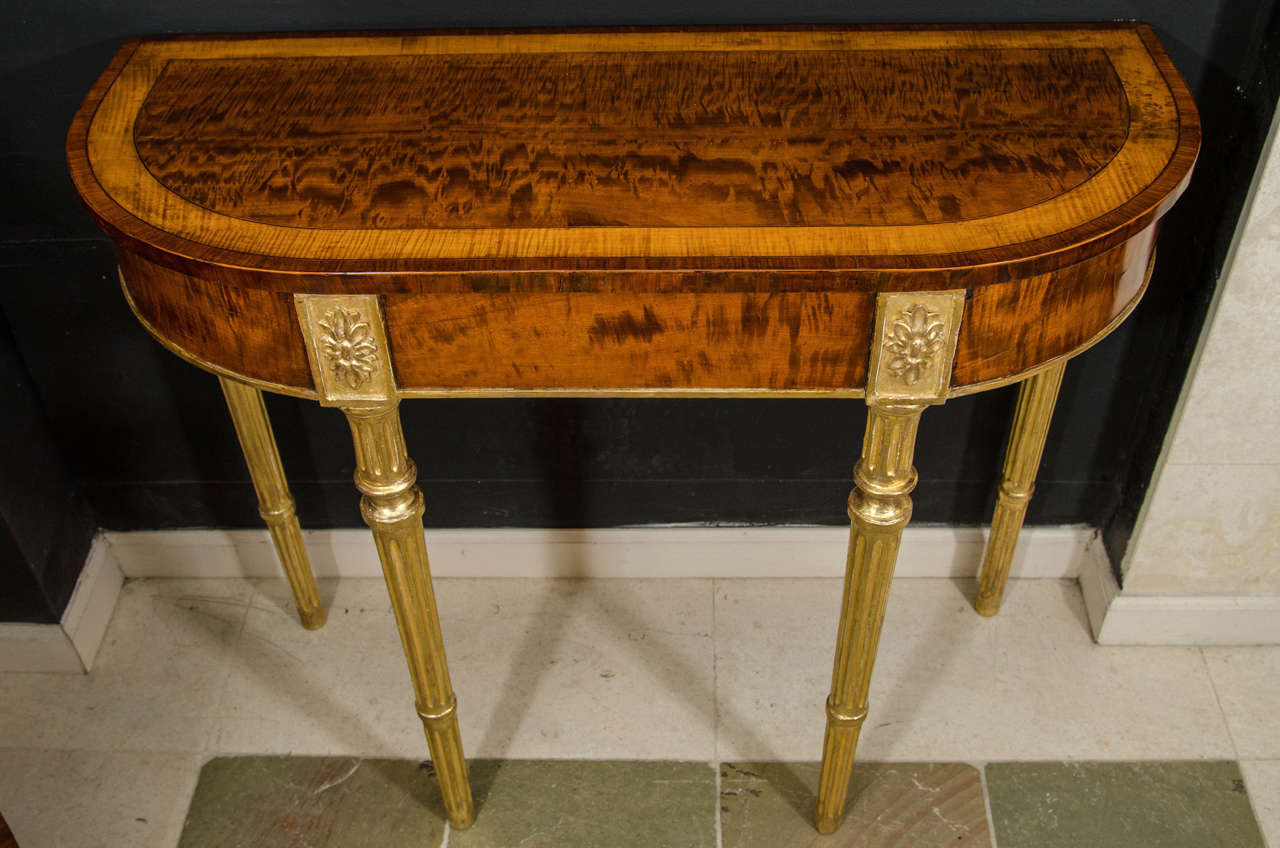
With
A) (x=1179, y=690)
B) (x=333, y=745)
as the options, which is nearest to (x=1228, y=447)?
(x=1179, y=690)

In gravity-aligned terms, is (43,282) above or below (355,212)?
below

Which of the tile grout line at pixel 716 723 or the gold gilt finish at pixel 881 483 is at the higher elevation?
the gold gilt finish at pixel 881 483

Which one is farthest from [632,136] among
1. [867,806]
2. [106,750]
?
[106,750]

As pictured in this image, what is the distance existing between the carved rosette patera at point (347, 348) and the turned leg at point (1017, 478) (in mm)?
976

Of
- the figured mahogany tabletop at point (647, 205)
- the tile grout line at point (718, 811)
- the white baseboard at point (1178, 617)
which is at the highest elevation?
the figured mahogany tabletop at point (647, 205)

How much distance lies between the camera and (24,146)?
1.70 meters

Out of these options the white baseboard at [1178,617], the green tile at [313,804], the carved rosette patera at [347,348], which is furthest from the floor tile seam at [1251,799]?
the carved rosette patera at [347,348]

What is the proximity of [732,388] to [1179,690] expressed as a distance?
3.93 feet

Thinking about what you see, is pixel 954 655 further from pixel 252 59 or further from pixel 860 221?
pixel 252 59

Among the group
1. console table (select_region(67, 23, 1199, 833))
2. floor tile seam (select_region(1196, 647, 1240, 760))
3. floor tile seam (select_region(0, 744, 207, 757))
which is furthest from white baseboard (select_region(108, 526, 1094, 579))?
console table (select_region(67, 23, 1199, 833))

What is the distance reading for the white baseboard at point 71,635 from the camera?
202 cm

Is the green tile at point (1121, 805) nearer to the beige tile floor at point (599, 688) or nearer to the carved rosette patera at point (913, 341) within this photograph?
the beige tile floor at point (599, 688)

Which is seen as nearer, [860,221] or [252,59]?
[860,221]

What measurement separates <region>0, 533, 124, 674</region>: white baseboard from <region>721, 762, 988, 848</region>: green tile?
3.73 feet
